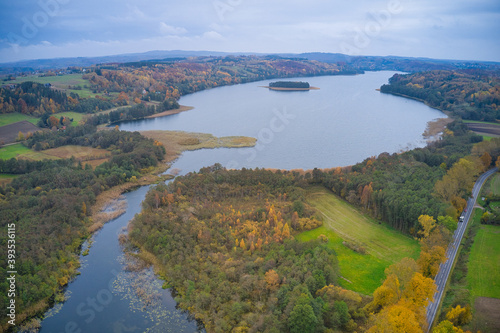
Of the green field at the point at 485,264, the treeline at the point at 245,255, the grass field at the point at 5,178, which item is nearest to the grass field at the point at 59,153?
the grass field at the point at 5,178

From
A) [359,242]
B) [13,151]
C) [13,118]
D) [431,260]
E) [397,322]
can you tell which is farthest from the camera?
[13,118]

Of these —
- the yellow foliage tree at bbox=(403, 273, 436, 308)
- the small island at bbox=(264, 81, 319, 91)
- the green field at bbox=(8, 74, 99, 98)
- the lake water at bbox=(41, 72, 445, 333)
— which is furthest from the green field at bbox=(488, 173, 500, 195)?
the green field at bbox=(8, 74, 99, 98)

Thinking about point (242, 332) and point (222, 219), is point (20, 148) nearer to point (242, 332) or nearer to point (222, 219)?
point (222, 219)

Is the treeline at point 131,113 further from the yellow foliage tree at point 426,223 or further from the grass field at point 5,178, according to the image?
the yellow foliage tree at point 426,223

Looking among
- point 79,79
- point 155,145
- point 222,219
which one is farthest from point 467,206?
point 79,79

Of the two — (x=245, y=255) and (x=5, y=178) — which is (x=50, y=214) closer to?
(x=5, y=178)

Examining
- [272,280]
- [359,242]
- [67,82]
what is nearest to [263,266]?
[272,280]
